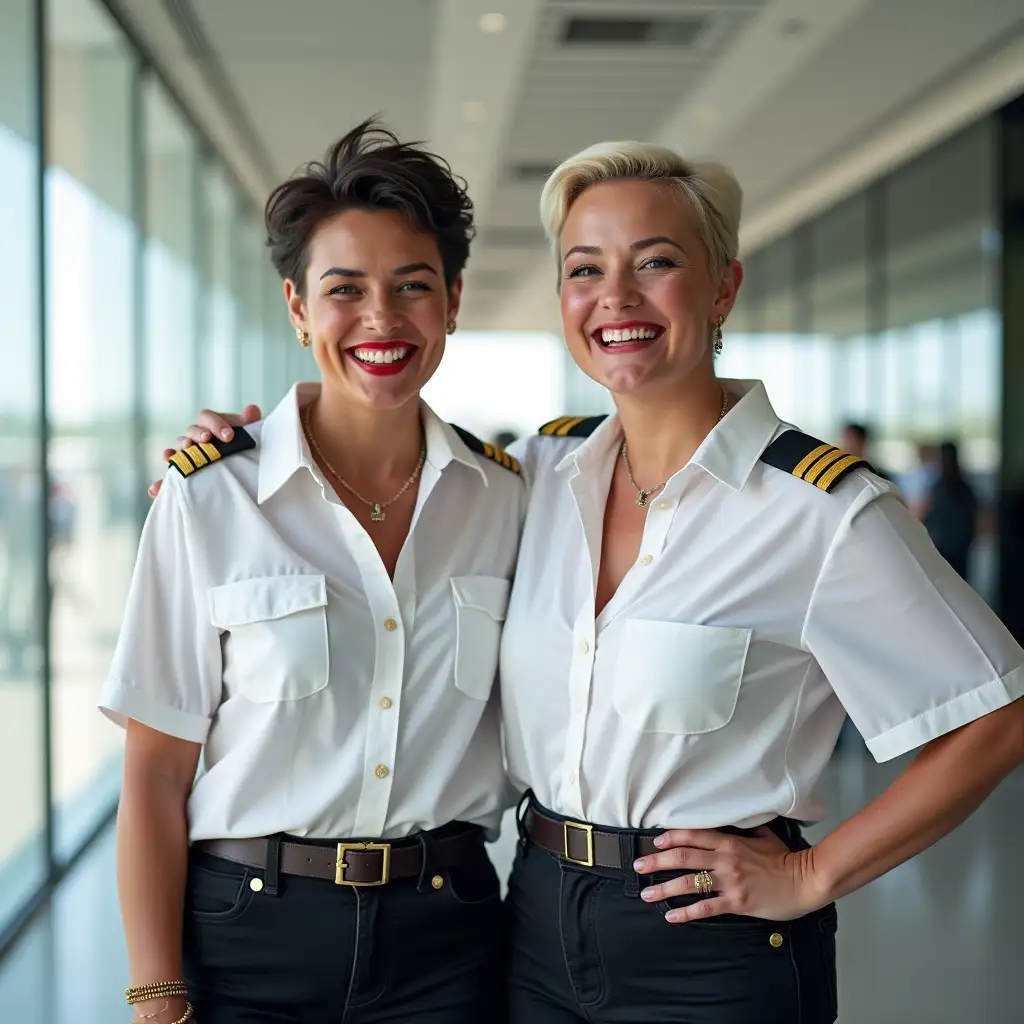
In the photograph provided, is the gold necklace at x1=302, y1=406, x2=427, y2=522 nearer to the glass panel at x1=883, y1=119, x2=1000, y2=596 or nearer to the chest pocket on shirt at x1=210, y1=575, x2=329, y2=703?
the chest pocket on shirt at x1=210, y1=575, x2=329, y2=703

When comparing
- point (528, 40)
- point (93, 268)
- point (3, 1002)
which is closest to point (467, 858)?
point (3, 1002)

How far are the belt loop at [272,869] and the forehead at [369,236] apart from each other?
0.85 meters

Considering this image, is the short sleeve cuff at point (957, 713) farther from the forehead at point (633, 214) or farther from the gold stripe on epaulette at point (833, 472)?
the forehead at point (633, 214)

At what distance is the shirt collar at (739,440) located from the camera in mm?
1700

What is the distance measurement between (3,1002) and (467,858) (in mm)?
2337

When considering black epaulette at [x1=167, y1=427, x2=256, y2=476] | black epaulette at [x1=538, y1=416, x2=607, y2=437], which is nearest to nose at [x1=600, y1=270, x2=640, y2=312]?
black epaulette at [x1=538, y1=416, x2=607, y2=437]

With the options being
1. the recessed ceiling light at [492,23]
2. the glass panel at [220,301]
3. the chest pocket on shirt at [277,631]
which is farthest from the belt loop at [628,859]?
the glass panel at [220,301]

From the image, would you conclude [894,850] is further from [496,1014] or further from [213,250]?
[213,250]

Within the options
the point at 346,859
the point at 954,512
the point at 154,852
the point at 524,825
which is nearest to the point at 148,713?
the point at 154,852

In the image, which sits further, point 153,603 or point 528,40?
point 528,40

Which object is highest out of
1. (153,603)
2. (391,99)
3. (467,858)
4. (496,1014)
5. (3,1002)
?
(391,99)

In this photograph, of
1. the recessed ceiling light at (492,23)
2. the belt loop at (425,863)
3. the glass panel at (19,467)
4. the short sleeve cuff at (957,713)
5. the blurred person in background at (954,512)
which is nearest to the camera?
the short sleeve cuff at (957,713)

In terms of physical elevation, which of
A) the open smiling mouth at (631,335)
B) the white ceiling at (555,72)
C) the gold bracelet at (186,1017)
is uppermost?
the white ceiling at (555,72)

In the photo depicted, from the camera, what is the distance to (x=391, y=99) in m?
7.23
